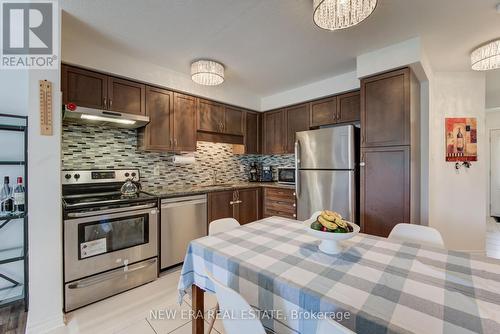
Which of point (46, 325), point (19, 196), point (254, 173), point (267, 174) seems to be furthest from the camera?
point (254, 173)

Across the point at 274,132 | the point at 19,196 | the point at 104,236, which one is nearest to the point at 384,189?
the point at 274,132

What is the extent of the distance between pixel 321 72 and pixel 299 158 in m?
1.14

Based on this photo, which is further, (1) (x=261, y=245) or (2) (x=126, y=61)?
(2) (x=126, y=61)

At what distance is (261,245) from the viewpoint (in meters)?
1.20

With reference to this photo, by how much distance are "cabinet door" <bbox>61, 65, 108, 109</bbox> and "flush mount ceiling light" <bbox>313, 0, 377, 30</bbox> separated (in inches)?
82.2

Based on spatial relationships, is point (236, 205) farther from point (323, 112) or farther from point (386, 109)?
point (386, 109)

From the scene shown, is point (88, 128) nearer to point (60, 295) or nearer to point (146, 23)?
point (146, 23)

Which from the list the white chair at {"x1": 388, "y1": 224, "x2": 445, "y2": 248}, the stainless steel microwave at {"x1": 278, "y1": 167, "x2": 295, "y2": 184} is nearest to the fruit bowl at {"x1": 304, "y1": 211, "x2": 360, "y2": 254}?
the white chair at {"x1": 388, "y1": 224, "x2": 445, "y2": 248}

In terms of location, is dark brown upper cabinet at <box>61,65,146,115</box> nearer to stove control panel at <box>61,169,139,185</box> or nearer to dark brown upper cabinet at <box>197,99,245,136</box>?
stove control panel at <box>61,169,139,185</box>

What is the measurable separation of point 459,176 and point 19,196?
489 centimetres

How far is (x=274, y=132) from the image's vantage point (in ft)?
12.1

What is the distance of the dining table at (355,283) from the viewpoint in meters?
0.65

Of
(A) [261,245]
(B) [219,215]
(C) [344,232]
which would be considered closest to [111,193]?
(B) [219,215]

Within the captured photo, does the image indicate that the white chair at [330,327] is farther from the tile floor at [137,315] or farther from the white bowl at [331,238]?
the tile floor at [137,315]
